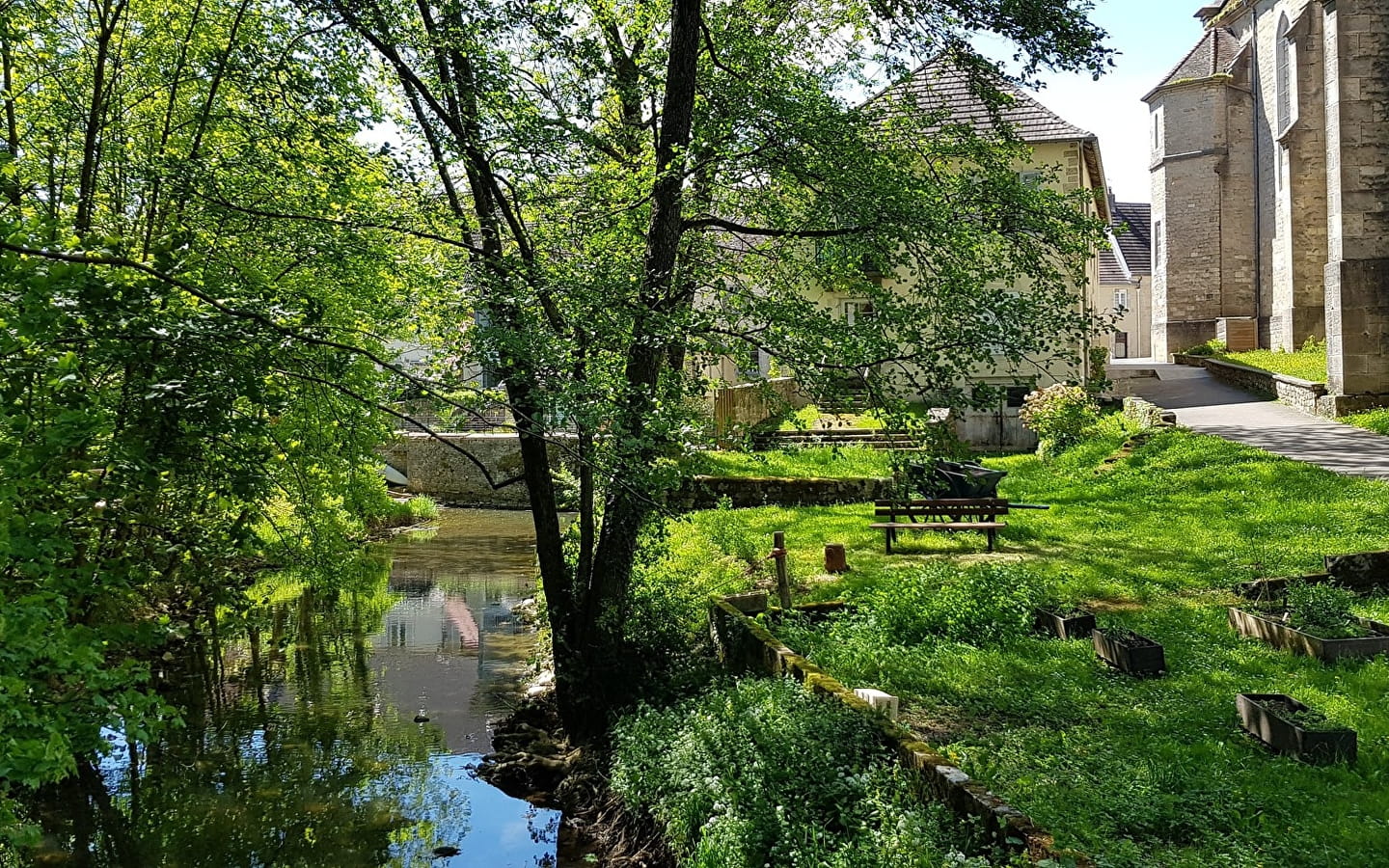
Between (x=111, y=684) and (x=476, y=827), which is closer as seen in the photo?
(x=111, y=684)

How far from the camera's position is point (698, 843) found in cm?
596

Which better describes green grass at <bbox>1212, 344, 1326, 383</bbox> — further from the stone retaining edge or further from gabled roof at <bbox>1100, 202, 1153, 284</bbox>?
gabled roof at <bbox>1100, 202, 1153, 284</bbox>

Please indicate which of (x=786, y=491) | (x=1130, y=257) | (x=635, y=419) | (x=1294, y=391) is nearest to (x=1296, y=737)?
(x=635, y=419)

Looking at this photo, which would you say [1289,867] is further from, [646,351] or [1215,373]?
[1215,373]

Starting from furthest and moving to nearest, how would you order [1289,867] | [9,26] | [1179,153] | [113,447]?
1. [1179,153]
2. [9,26]
3. [113,447]
4. [1289,867]

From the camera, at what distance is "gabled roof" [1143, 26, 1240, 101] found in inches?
1419

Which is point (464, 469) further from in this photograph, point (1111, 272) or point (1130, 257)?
point (1130, 257)

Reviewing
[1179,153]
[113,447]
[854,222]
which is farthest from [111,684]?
[1179,153]

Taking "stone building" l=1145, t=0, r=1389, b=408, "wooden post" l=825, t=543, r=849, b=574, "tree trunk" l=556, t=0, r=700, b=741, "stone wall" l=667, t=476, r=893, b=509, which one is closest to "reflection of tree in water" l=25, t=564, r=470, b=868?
"tree trunk" l=556, t=0, r=700, b=741

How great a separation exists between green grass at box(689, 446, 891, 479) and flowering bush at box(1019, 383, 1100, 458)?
9.93 ft

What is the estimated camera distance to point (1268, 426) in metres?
A: 18.6

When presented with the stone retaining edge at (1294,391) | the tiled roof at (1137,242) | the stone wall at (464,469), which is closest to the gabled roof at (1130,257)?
the tiled roof at (1137,242)

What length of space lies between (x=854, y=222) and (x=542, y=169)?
97.3 inches

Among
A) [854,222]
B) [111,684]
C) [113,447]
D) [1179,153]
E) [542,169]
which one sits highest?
[1179,153]
